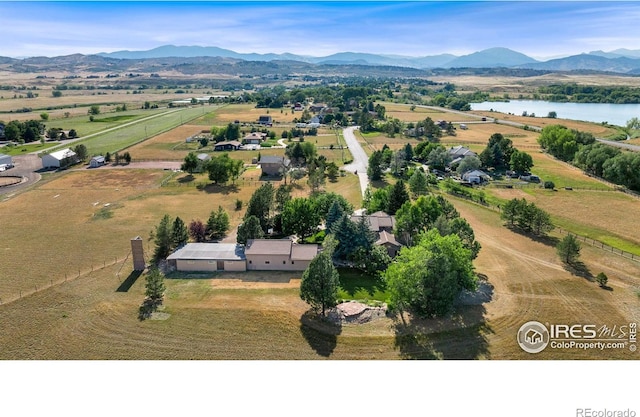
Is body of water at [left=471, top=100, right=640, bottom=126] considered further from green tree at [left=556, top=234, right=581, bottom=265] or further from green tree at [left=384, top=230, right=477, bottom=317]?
green tree at [left=384, top=230, right=477, bottom=317]

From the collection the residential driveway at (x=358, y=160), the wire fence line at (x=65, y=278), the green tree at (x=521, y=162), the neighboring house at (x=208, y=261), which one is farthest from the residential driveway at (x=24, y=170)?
the green tree at (x=521, y=162)

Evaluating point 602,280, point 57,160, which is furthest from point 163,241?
point 57,160

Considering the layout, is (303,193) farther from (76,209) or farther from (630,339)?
(630,339)

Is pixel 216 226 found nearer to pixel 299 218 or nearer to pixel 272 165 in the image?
pixel 299 218

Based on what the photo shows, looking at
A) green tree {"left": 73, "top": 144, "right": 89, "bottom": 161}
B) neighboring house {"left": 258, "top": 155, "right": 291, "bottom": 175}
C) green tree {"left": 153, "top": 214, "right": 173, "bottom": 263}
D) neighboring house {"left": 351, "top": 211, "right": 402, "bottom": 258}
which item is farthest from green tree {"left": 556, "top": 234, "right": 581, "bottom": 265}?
green tree {"left": 73, "top": 144, "right": 89, "bottom": 161}

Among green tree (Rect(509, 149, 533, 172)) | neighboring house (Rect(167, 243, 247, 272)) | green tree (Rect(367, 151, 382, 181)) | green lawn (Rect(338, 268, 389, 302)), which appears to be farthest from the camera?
green tree (Rect(509, 149, 533, 172))

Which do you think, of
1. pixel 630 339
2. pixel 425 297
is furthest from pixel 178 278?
pixel 630 339

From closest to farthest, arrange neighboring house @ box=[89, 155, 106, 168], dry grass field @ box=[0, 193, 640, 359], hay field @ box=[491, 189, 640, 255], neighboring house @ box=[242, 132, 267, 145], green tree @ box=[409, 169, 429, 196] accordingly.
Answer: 1. dry grass field @ box=[0, 193, 640, 359]
2. hay field @ box=[491, 189, 640, 255]
3. green tree @ box=[409, 169, 429, 196]
4. neighboring house @ box=[89, 155, 106, 168]
5. neighboring house @ box=[242, 132, 267, 145]
